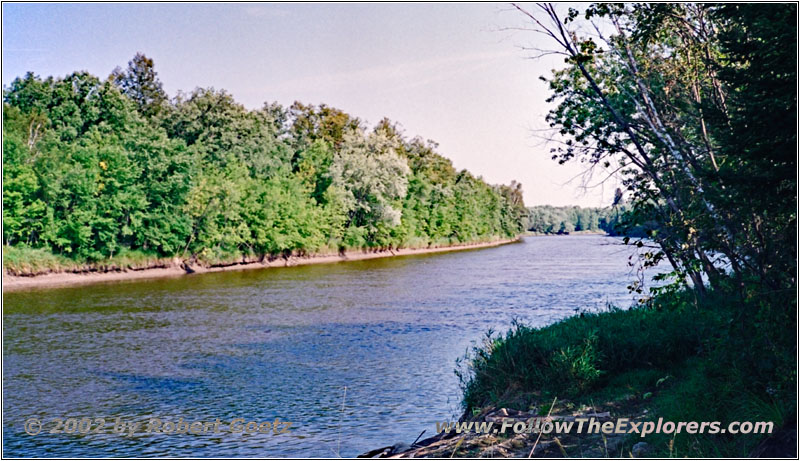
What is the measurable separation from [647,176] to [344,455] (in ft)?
20.7

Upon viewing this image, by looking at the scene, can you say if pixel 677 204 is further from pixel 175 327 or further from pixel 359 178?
pixel 359 178

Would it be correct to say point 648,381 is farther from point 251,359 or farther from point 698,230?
point 251,359

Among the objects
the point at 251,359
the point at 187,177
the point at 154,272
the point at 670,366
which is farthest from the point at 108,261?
the point at 670,366

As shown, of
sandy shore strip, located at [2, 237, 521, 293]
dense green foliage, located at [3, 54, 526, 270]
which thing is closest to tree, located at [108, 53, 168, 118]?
dense green foliage, located at [3, 54, 526, 270]

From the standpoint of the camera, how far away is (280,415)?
11.8m

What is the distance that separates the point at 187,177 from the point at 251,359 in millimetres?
31981

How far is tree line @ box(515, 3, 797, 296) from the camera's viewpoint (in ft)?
22.0

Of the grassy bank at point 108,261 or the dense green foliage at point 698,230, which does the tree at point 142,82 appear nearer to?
the grassy bank at point 108,261

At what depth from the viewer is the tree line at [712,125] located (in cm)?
670

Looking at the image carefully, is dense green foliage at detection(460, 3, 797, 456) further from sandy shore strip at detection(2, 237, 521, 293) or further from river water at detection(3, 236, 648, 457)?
sandy shore strip at detection(2, 237, 521, 293)

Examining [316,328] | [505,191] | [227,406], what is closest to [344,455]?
[227,406]

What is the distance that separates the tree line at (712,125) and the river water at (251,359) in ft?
5.22

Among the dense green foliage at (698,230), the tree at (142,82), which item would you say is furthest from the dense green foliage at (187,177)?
the dense green foliage at (698,230)

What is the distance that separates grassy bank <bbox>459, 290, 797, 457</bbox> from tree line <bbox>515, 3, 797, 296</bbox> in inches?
22.5
